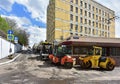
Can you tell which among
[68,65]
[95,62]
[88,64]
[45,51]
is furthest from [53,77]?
[45,51]

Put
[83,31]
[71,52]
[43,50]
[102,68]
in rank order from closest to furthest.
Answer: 1. [102,68]
2. [71,52]
3. [43,50]
4. [83,31]

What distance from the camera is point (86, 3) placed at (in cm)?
8769

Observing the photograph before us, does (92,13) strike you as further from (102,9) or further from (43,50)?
(43,50)

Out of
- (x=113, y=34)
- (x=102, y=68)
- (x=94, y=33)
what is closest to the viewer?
(x=102, y=68)

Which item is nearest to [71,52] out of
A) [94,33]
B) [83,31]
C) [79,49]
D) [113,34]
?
[79,49]

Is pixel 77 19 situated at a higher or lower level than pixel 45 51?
higher

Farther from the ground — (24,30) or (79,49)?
(24,30)

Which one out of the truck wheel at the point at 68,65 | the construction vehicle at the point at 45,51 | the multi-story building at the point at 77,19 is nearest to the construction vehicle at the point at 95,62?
the truck wheel at the point at 68,65

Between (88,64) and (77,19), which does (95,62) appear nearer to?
(88,64)

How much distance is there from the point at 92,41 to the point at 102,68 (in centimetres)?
746

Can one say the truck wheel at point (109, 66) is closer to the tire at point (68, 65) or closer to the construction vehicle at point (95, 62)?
the construction vehicle at point (95, 62)

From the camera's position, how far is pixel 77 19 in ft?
272

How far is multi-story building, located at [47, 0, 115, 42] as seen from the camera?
248 feet

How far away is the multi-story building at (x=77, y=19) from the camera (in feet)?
248
